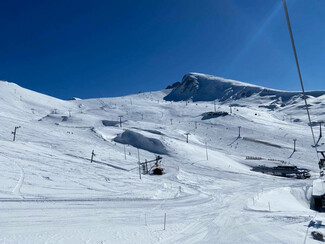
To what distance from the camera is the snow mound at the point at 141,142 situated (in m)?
48.1

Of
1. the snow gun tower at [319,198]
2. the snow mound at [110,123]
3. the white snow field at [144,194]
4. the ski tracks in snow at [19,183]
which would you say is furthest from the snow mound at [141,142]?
the ski tracks in snow at [19,183]

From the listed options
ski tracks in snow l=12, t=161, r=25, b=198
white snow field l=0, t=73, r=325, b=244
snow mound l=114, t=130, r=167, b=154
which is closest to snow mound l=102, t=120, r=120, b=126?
white snow field l=0, t=73, r=325, b=244

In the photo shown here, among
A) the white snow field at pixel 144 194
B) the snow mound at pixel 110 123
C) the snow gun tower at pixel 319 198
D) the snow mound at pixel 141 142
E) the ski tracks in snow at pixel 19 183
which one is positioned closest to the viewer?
the white snow field at pixel 144 194

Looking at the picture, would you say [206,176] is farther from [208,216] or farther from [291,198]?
[208,216]

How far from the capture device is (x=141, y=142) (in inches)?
2024

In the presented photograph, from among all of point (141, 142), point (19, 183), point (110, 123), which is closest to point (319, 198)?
point (19, 183)

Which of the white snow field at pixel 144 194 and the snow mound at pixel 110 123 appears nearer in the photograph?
the white snow field at pixel 144 194

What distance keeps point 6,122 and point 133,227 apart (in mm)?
48587

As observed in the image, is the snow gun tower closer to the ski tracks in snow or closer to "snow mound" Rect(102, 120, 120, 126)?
the ski tracks in snow

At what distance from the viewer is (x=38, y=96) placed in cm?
13150

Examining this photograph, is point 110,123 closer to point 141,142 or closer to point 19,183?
point 141,142

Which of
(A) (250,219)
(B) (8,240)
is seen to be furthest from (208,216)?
(B) (8,240)

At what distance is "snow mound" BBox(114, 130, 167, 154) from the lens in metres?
48.1

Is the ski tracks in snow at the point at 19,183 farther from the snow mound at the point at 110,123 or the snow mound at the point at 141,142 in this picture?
the snow mound at the point at 110,123
